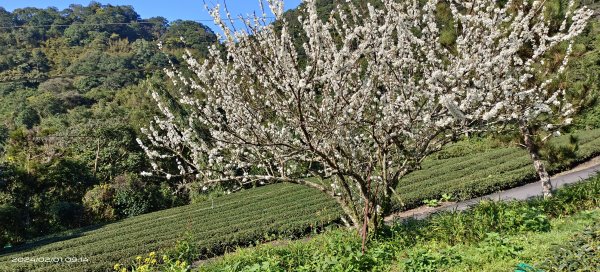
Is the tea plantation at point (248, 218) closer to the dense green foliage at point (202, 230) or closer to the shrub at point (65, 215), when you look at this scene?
the dense green foliage at point (202, 230)

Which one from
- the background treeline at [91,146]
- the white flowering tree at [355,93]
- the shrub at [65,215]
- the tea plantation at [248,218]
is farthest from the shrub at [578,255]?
the shrub at [65,215]

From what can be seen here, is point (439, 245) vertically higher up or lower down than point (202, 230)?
higher up

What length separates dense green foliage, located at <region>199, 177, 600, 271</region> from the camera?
4809 millimetres

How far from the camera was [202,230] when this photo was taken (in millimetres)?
13609

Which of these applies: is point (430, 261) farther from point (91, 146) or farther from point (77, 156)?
point (91, 146)

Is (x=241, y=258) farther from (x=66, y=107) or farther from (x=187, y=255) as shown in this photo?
(x=66, y=107)

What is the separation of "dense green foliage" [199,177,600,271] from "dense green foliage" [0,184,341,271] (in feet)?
8.74

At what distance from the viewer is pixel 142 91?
40.6m

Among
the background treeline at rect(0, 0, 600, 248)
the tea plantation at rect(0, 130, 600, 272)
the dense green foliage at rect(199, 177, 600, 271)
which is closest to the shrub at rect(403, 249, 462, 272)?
the dense green foliage at rect(199, 177, 600, 271)

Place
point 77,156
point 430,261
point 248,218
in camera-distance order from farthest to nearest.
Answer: point 77,156 < point 248,218 < point 430,261

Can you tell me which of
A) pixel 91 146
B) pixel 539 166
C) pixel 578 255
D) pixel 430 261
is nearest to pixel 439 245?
pixel 430 261

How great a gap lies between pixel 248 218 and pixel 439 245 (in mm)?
9701

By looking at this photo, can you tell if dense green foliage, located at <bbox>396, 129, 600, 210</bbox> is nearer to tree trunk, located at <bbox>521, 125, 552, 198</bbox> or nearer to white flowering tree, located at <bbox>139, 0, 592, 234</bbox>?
tree trunk, located at <bbox>521, 125, 552, 198</bbox>

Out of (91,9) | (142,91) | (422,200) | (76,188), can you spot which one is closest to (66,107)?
(142,91)
